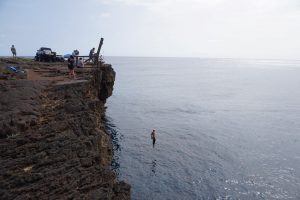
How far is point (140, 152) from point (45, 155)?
27.1 metres

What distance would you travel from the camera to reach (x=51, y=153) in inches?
643

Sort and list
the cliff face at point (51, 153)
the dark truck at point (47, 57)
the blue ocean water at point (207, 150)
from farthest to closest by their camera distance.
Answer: the dark truck at point (47, 57) < the blue ocean water at point (207, 150) < the cliff face at point (51, 153)

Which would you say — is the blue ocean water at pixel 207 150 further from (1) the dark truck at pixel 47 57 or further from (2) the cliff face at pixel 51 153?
(1) the dark truck at pixel 47 57

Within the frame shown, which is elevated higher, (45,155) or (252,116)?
(45,155)

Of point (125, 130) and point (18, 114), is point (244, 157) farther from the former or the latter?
point (18, 114)

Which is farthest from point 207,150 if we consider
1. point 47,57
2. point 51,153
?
point 47,57

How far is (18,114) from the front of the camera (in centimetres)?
1992

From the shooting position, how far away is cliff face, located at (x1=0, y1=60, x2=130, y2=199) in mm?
14500

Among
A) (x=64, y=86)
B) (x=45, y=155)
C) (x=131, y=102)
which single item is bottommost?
(x=131, y=102)

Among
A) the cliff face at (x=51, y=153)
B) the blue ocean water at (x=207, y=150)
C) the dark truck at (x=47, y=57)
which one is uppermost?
the dark truck at (x=47, y=57)

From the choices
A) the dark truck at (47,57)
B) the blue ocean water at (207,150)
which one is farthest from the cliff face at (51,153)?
the dark truck at (47,57)

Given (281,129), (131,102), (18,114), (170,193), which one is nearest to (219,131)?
(281,129)

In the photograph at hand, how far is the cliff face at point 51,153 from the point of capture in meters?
14.5

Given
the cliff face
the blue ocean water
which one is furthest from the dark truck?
the cliff face
